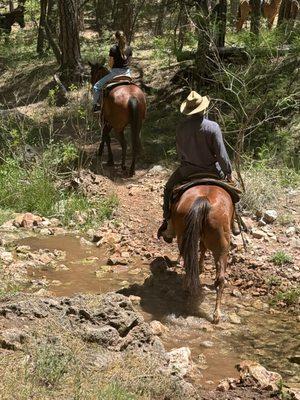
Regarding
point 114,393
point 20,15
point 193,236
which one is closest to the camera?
point 114,393

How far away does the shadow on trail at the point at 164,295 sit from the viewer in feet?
20.8

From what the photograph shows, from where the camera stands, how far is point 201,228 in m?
6.05

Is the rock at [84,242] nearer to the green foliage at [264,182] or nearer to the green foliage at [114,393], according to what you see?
the green foliage at [264,182]

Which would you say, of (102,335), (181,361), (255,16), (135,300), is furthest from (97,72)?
(102,335)

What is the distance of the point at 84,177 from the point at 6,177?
1.32 meters

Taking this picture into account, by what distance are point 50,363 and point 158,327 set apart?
86.4 inches

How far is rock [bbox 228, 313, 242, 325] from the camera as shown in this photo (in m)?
6.21

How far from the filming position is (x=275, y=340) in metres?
5.86

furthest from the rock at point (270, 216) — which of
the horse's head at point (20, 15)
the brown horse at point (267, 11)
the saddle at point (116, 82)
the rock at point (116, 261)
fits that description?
the horse's head at point (20, 15)

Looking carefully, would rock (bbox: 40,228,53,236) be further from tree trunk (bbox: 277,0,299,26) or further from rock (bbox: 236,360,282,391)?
tree trunk (bbox: 277,0,299,26)

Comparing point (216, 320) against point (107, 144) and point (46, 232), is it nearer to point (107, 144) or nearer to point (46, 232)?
point (46, 232)

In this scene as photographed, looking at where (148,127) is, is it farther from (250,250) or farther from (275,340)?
(275,340)

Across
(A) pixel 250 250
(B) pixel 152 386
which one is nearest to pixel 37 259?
(A) pixel 250 250

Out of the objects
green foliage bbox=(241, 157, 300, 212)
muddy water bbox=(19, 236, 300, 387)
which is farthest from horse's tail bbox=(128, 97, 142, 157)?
muddy water bbox=(19, 236, 300, 387)
